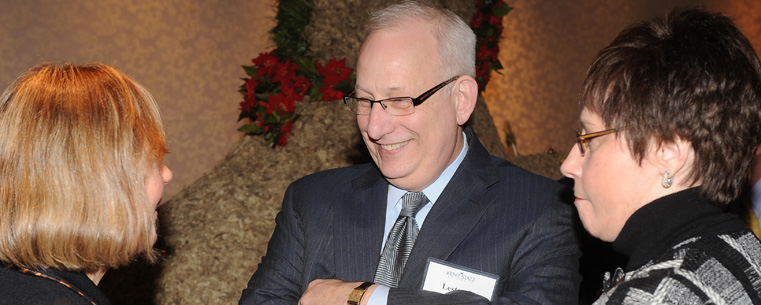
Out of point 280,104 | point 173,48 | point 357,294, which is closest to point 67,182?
point 357,294

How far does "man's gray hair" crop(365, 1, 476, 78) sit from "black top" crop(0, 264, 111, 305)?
3.54ft

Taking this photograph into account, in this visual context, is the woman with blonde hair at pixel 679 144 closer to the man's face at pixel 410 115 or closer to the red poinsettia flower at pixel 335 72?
the man's face at pixel 410 115

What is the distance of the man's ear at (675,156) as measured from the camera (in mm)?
1133

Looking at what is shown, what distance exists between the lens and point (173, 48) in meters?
4.02

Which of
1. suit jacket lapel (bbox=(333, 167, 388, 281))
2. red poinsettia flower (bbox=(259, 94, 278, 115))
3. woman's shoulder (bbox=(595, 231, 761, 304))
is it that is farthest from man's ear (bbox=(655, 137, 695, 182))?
red poinsettia flower (bbox=(259, 94, 278, 115))

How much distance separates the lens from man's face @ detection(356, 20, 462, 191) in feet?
5.91

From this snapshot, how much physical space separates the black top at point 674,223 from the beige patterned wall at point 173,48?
10.6 feet

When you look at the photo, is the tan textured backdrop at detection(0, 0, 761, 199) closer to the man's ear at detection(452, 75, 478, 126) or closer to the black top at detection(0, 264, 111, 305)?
the man's ear at detection(452, 75, 478, 126)

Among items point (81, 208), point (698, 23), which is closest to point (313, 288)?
point (81, 208)

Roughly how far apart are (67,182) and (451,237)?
1.00 meters

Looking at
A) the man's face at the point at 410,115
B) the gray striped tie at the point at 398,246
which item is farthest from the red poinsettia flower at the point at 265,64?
the gray striped tie at the point at 398,246

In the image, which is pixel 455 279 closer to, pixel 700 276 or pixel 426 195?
pixel 426 195

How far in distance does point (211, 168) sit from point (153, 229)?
114 inches

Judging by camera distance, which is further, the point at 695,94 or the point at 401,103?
the point at 401,103
